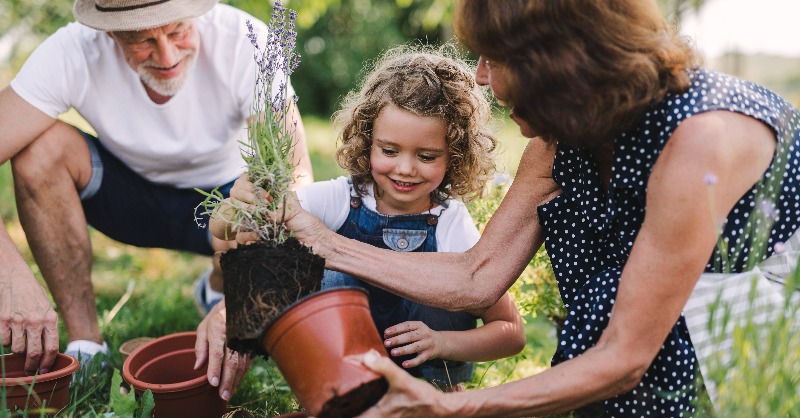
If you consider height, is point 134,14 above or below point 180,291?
above

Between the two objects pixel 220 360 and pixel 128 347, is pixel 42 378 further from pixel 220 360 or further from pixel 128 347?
pixel 128 347

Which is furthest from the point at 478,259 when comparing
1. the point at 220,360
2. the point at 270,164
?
the point at 220,360

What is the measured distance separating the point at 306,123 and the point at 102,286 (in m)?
7.66

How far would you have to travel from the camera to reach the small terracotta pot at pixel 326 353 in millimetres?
1713

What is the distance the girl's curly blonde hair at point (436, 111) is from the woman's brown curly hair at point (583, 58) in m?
0.62

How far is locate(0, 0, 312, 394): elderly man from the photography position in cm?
283

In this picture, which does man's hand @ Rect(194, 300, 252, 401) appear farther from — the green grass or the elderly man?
the elderly man

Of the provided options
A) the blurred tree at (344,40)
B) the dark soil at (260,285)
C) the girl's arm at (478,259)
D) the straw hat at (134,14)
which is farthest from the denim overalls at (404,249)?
the blurred tree at (344,40)

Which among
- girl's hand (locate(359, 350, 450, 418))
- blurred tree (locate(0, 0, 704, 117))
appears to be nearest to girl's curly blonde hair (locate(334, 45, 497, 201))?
girl's hand (locate(359, 350, 450, 418))

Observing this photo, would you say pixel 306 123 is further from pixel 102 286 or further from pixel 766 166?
pixel 766 166

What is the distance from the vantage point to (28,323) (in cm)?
227

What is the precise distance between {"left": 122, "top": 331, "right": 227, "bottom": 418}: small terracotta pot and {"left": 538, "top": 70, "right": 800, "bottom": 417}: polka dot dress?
3.77 feet

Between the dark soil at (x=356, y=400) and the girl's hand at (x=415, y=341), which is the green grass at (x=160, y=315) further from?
the dark soil at (x=356, y=400)

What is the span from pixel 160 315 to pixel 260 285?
1.76 metres
